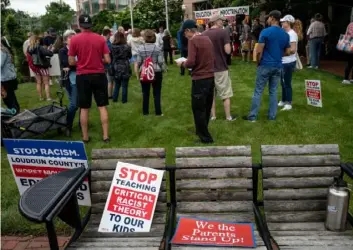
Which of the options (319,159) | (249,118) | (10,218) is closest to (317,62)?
(249,118)

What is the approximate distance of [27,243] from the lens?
3.39m

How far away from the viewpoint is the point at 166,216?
121 inches

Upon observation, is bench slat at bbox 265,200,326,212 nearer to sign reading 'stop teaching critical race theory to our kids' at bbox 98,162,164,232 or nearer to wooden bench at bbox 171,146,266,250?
wooden bench at bbox 171,146,266,250

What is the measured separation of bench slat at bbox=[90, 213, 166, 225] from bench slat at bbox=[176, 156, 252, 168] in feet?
1.44

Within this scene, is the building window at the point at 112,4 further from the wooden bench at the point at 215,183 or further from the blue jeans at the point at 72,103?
the wooden bench at the point at 215,183

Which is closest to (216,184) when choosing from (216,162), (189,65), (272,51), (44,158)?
(216,162)

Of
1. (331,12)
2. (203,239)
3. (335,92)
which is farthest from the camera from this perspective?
(331,12)

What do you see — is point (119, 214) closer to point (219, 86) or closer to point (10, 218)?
point (10, 218)

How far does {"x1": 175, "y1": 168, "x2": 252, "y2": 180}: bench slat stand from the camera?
117 inches

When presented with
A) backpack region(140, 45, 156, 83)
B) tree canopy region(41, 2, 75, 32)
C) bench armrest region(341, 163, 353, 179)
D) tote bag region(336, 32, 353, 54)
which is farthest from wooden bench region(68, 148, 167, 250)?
tree canopy region(41, 2, 75, 32)

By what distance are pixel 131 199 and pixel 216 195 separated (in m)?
0.70

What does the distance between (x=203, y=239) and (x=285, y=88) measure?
5.32 m

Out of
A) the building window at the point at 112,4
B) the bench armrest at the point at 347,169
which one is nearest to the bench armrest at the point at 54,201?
the bench armrest at the point at 347,169

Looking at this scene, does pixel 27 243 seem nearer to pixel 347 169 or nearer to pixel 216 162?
pixel 216 162
